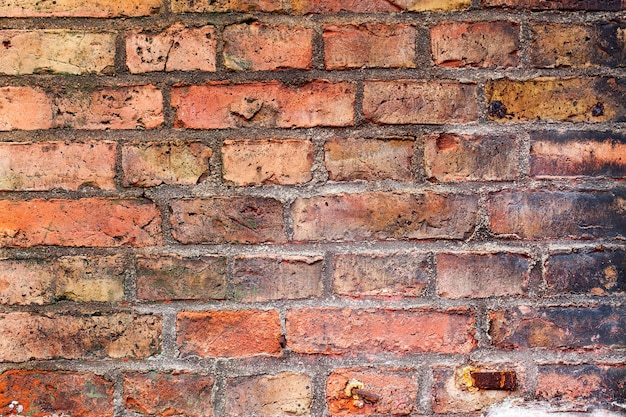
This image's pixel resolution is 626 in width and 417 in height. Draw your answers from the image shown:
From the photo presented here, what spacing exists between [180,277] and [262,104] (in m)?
0.36

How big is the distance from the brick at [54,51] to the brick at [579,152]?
822 mm

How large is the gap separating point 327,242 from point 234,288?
0.20m

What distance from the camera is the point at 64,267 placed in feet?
3.06

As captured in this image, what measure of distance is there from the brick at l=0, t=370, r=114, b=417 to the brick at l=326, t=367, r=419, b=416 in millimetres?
432

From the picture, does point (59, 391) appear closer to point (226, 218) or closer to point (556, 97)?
point (226, 218)

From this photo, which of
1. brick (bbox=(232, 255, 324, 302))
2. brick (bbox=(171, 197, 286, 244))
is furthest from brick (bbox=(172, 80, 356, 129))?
brick (bbox=(232, 255, 324, 302))

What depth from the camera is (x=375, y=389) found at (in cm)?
95

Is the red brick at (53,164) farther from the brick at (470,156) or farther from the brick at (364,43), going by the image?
the brick at (470,156)

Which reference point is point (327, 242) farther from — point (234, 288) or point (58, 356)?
point (58, 356)

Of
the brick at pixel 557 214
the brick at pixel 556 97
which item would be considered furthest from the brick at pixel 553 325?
the brick at pixel 556 97

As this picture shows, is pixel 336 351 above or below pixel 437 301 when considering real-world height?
below

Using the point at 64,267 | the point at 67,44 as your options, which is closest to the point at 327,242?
the point at 64,267

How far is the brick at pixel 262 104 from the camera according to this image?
918 mm

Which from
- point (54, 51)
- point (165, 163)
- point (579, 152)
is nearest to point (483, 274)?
point (579, 152)
